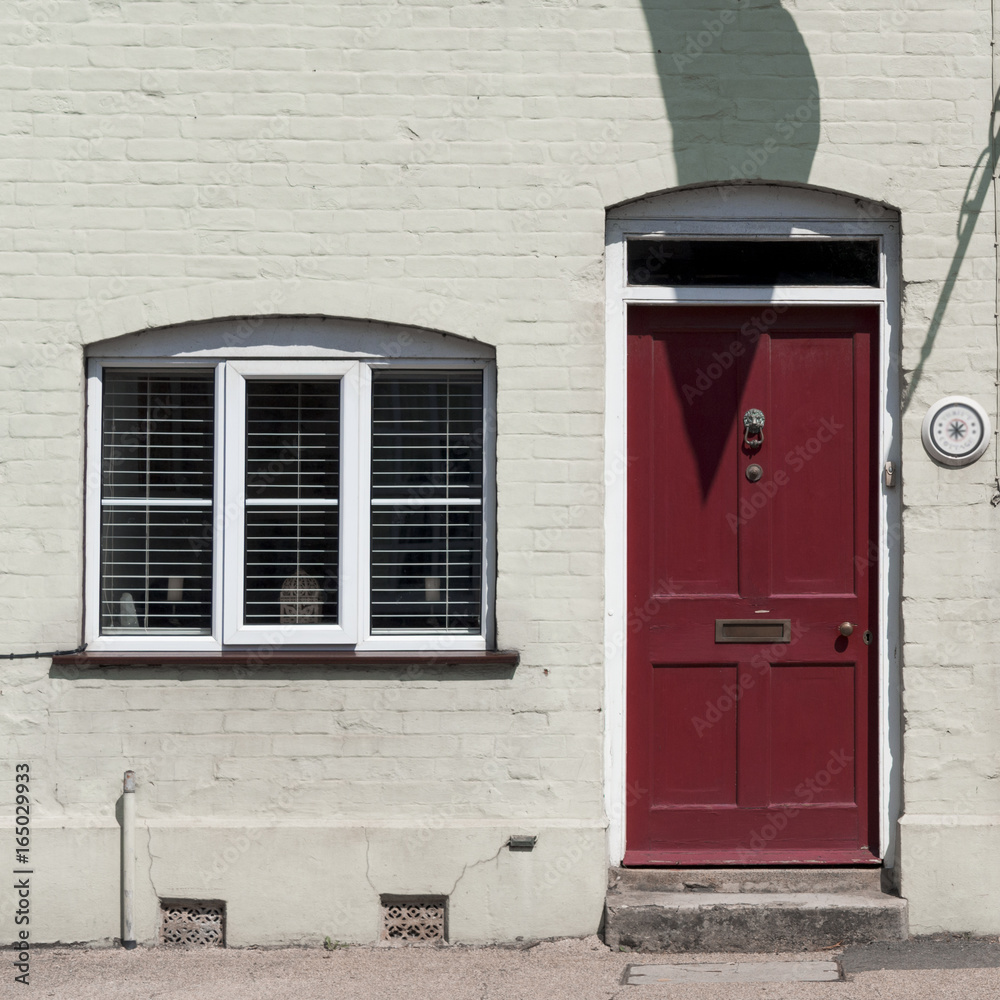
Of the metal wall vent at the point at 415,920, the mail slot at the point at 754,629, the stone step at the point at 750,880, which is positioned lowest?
the metal wall vent at the point at 415,920

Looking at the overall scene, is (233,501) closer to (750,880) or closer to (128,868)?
(128,868)

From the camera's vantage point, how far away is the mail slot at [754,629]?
5.41m

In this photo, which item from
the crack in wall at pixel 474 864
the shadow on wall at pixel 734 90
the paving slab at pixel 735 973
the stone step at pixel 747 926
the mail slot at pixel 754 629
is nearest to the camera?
the paving slab at pixel 735 973

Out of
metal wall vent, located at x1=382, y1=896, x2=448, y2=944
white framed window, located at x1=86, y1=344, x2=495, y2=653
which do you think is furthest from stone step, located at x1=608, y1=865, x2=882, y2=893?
white framed window, located at x1=86, y1=344, x2=495, y2=653

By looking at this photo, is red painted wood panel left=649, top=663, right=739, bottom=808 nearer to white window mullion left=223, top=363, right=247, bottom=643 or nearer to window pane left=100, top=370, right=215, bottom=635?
white window mullion left=223, top=363, right=247, bottom=643

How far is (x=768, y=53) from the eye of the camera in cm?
531

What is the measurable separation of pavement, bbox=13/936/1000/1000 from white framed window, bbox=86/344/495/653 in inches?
54.4

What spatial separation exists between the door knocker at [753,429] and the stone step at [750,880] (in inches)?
76.8

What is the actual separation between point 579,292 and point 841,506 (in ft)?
5.16

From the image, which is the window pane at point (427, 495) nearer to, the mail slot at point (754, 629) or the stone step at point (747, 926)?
the mail slot at point (754, 629)

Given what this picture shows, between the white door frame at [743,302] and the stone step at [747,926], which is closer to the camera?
the stone step at [747,926]

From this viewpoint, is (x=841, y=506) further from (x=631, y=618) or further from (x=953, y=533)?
(x=631, y=618)

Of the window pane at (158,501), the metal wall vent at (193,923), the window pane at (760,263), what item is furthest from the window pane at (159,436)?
the window pane at (760,263)

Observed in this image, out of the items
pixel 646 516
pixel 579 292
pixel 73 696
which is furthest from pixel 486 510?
pixel 73 696
